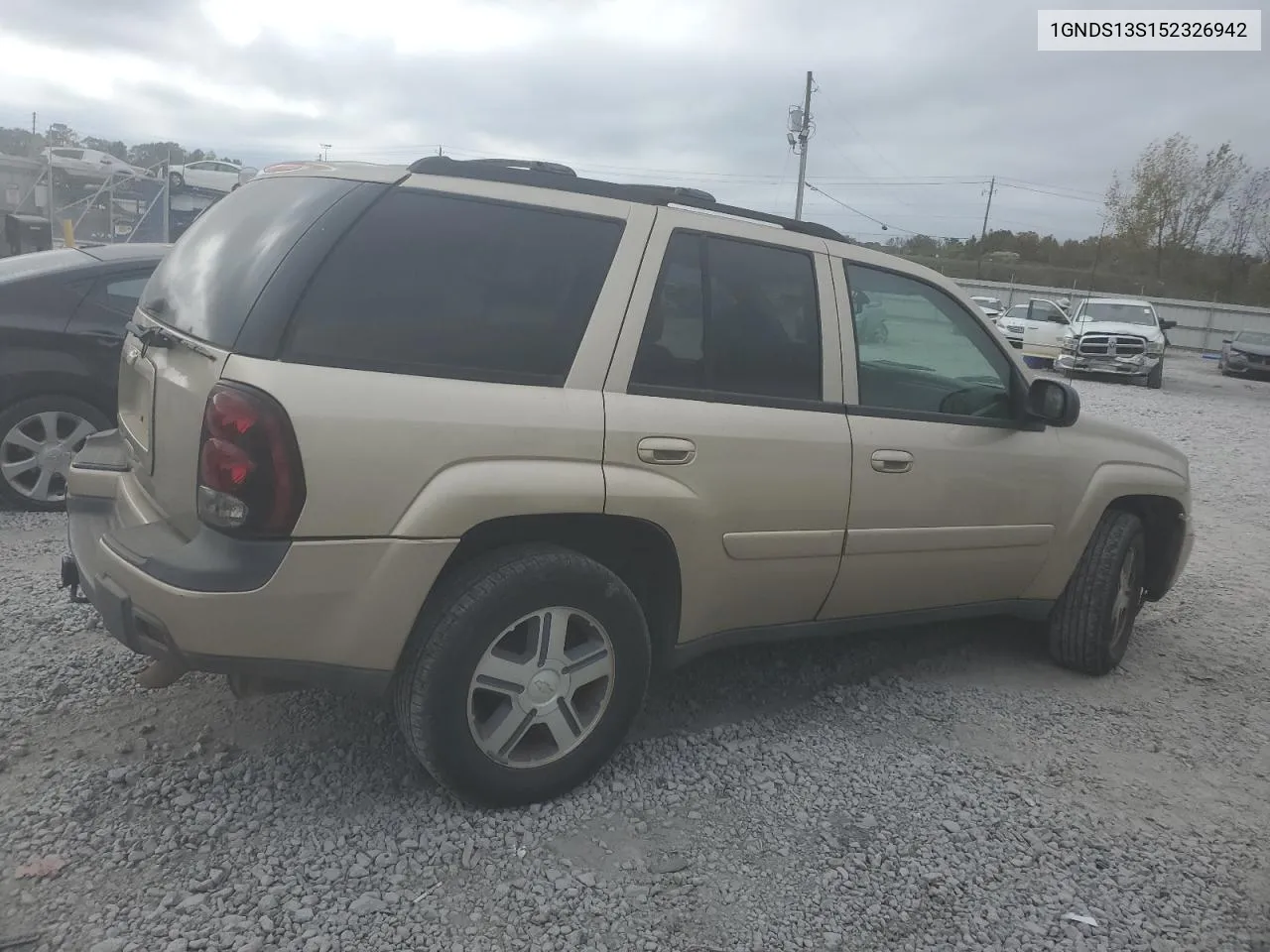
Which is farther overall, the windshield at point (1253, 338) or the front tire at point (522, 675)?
the windshield at point (1253, 338)

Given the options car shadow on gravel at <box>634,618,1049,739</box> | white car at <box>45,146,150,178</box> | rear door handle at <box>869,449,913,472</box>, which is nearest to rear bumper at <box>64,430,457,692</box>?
car shadow on gravel at <box>634,618,1049,739</box>

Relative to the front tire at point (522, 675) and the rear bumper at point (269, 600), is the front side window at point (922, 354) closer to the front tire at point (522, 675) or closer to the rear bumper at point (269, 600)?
the front tire at point (522, 675)

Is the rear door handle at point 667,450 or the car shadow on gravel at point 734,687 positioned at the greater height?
the rear door handle at point 667,450

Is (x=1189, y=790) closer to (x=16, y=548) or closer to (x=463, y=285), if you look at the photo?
(x=463, y=285)

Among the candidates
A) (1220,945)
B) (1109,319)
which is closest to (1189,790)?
(1220,945)

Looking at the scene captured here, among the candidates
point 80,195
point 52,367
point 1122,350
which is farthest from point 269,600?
point 80,195

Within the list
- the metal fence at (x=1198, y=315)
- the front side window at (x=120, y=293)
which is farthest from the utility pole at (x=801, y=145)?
the front side window at (x=120, y=293)

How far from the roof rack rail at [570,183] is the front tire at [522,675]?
43.2 inches

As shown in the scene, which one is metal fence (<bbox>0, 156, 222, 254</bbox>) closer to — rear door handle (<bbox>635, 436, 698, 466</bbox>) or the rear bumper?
the rear bumper

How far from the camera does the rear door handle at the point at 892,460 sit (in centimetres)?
341

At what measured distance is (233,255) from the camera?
275 cm

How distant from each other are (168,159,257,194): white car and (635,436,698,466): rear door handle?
1837 centimetres

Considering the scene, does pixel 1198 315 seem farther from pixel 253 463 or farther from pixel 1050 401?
pixel 253 463

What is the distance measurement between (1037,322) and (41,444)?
22.4 meters
